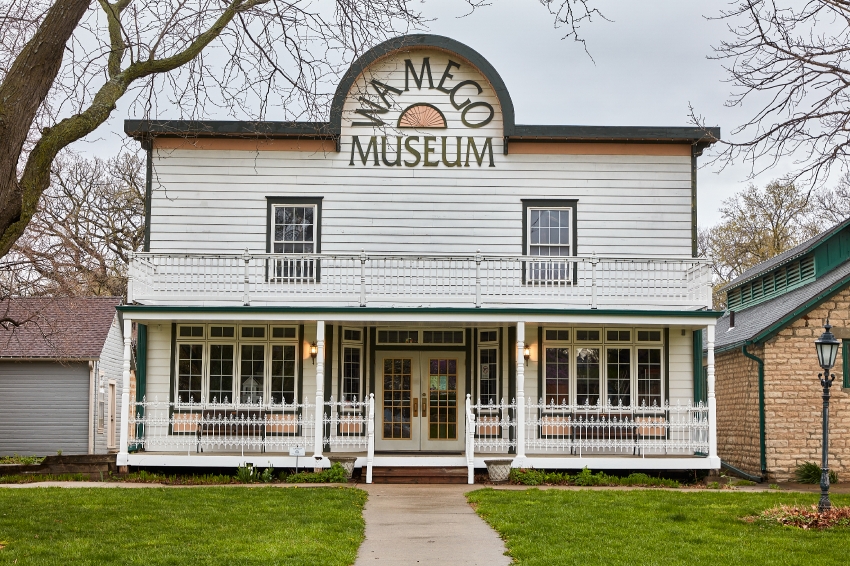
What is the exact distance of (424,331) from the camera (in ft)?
68.8

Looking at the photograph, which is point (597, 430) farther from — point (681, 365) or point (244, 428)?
point (244, 428)

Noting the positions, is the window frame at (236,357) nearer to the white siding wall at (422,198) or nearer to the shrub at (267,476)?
the white siding wall at (422,198)

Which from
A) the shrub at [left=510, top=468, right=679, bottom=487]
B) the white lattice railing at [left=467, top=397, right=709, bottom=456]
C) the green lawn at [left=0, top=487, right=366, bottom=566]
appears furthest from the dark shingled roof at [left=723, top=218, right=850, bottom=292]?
the green lawn at [left=0, top=487, right=366, bottom=566]

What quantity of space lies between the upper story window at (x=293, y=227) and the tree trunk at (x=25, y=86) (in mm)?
10027

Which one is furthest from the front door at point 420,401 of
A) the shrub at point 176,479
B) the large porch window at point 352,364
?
the shrub at point 176,479

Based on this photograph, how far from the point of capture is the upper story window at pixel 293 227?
67.3ft

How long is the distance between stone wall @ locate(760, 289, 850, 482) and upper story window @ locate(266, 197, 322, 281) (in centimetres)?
927

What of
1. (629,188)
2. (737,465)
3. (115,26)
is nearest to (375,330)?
(629,188)

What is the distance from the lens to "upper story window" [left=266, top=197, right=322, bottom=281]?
67.3 feet

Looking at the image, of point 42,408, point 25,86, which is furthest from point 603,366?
point 42,408

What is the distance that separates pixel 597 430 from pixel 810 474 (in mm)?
4158

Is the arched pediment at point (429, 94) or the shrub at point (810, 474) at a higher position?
the arched pediment at point (429, 94)

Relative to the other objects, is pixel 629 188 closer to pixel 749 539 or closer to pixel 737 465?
pixel 737 465

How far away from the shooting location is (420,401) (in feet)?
68.4
